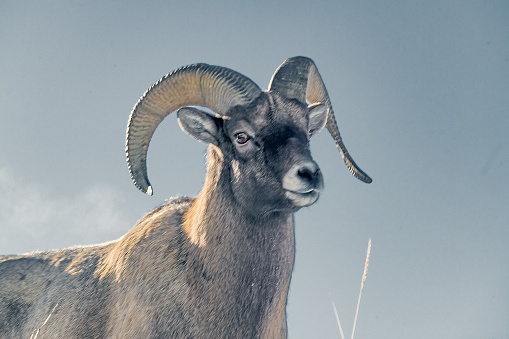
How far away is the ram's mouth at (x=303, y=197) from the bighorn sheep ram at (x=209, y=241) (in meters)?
0.01

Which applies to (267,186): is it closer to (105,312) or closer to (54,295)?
(105,312)

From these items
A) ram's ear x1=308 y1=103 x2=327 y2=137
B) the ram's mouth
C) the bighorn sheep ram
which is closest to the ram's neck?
the bighorn sheep ram

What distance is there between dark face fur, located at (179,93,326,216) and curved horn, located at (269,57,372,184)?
1.04 feet

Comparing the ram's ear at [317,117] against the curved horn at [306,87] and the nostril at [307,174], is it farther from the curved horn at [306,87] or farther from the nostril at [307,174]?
the nostril at [307,174]

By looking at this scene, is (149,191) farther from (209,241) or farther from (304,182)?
(304,182)

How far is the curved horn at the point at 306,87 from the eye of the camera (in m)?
6.91

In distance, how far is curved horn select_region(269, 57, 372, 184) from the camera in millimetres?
6910

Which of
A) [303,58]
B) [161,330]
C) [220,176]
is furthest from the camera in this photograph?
[303,58]

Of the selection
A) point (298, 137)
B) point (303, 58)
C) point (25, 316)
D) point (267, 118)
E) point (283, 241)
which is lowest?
point (283, 241)

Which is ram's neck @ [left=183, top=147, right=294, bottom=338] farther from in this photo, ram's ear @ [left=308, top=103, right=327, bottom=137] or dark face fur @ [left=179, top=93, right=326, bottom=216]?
ram's ear @ [left=308, top=103, right=327, bottom=137]

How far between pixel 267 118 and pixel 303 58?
5.76 ft

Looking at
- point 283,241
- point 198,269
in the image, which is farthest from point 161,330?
point 283,241

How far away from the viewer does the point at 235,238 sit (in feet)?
Result: 19.2

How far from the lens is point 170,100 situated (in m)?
6.89
